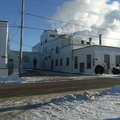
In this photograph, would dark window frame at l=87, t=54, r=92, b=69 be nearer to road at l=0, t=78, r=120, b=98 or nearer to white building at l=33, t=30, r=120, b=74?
white building at l=33, t=30, r=120, b=74

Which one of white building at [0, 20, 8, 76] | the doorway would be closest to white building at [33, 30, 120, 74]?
the doorway

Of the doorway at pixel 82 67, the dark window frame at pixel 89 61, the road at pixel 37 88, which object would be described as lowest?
the road at pixel 37 88

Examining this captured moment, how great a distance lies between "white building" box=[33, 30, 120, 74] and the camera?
32.4 m

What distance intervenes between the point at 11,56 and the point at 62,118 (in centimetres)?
2621

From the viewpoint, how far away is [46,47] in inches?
2347

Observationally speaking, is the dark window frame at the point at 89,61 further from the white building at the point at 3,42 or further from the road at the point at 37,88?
the road at the point at 37,88

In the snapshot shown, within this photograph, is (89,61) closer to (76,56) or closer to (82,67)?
(82,67)

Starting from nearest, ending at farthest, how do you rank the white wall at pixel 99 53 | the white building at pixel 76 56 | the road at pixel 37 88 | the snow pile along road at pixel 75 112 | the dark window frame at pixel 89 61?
the snow pile along road at pixel 75 112 < the road at pixel 37 88 < the white wall at pixel 99 53 < the white building at pixel 76 56 < the dark window frame at pixel 89 61

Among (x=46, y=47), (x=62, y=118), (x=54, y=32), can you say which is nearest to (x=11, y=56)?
(x=62, y=118)

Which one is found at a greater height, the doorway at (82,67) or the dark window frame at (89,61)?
the dark window frame at (89,61)

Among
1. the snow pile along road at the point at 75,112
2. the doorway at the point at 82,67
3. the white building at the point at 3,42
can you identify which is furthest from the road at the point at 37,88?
the doorway at the point at 82,67

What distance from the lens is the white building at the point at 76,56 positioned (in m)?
32.4

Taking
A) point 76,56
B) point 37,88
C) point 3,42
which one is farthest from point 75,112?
point 76,56

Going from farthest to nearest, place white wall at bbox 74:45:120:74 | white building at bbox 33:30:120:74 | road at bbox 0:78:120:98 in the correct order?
white building at bbox 33:30:120:74 → white wall at bbox 74:45:120:74 → road at bbox 0:78:120:98
